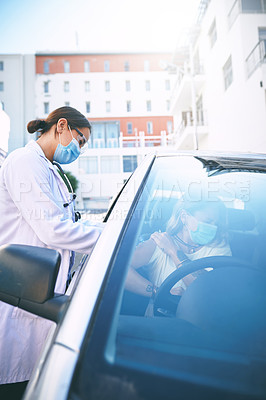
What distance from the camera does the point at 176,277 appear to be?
120 cm

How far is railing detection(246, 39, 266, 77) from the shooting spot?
10133mm

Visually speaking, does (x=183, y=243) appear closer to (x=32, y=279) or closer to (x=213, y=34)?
(x=32, y=279)

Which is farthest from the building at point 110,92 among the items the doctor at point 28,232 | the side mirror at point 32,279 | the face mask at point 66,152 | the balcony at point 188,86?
the side mirror at point 32,279

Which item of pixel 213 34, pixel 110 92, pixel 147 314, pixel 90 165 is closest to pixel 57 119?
pixel 147 314

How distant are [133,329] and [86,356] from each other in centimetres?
16

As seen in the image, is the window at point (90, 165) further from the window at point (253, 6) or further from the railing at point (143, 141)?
the window at point (253, 6)

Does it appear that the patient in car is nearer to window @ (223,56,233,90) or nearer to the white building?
window @ (223,56,233,90)

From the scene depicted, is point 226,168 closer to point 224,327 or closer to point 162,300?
point 162,300

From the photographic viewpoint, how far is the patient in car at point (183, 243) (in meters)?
1.15

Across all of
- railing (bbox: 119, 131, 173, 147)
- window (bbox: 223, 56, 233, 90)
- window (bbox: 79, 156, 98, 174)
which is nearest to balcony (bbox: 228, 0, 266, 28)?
window (bbox: 223, 56, 233, 90)

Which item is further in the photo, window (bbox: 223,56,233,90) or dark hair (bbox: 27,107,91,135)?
window (bbox: 223,56,233,90)

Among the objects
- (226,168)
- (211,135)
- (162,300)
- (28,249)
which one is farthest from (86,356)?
(211,135)

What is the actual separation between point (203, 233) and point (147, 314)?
1.75ft

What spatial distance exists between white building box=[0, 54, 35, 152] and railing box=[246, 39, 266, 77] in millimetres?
25200
